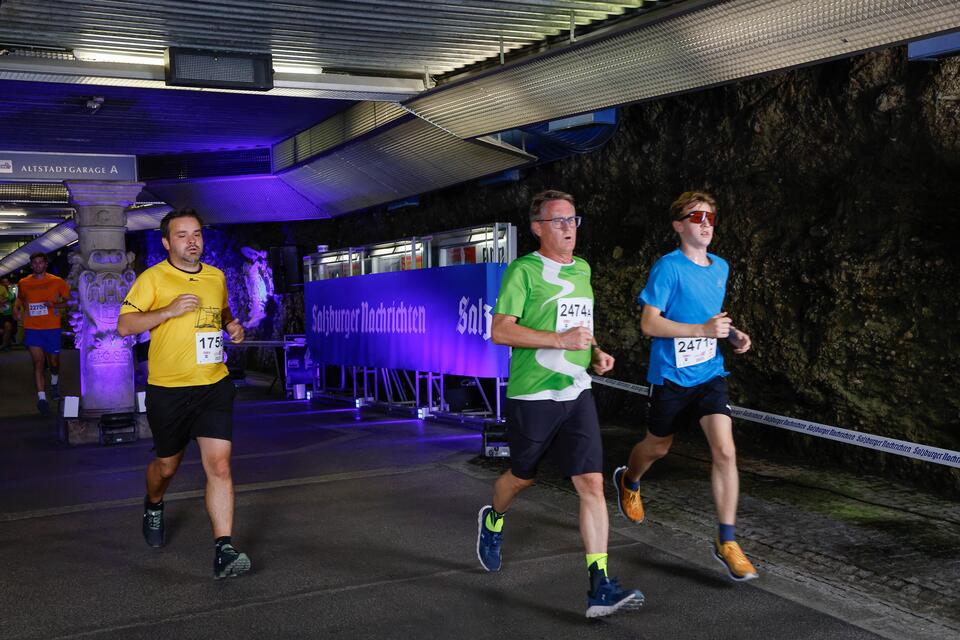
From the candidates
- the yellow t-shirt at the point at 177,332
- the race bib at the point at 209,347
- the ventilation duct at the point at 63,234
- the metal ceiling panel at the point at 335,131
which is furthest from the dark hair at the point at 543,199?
the ventilation duct at the point at 63,234

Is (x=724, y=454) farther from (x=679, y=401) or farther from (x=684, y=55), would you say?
(x=684, y=55)

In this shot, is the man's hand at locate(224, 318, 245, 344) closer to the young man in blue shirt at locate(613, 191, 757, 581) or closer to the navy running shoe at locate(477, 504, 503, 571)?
the navy running shoe at locate(477, 504, 503, 571)

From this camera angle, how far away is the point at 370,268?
1538 cm

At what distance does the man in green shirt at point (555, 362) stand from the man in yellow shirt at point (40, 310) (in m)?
11.2

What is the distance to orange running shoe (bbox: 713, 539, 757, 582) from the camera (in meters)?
4.76

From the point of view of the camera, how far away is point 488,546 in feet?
16.6

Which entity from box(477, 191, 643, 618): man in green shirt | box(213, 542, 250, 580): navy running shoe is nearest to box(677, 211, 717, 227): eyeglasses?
box(477, 191, 643, 618): man in green shirt

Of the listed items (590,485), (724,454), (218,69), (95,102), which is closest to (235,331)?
(590,485)

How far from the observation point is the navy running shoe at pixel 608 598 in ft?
14.1

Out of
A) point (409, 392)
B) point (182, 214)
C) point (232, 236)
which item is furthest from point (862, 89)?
point (232, 236)

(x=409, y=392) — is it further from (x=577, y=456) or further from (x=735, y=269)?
(x=577, y=456)

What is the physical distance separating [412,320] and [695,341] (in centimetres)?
732

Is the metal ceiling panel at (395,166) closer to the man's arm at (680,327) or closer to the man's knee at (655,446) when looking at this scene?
the man's knee at (655,446)

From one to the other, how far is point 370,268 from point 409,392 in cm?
244
